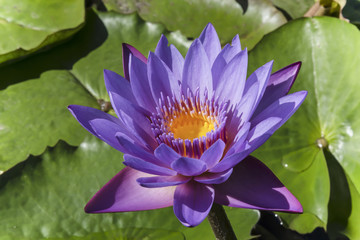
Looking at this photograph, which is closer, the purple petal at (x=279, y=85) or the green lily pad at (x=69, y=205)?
the purple petal at (x=279, y=85)

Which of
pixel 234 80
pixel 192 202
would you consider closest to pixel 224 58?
pixel 234 80

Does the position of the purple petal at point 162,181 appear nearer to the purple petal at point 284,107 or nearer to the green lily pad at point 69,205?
the purple petal at point 284,107

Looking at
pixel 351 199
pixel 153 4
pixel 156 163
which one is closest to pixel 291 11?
pixel 153 4

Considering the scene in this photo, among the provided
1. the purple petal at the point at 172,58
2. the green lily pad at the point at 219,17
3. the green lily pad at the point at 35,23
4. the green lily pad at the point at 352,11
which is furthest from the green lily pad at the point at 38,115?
the green lily pad at the point at 352,11

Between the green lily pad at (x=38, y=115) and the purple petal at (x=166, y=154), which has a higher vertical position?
the purple petal at (x=166, y=154)

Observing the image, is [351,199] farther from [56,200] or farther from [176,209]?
[56,200]

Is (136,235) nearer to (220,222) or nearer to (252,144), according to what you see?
(220,222)
